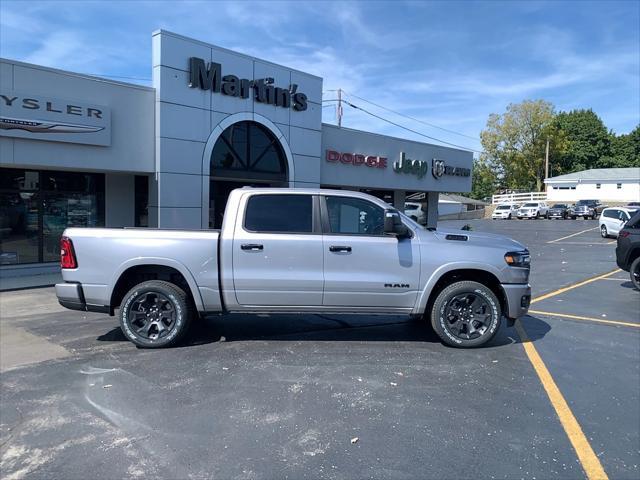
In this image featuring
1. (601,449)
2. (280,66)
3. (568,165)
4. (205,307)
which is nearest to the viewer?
(601,449)

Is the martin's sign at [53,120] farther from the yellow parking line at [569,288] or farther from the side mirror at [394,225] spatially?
the yellow parking line at [569,288]

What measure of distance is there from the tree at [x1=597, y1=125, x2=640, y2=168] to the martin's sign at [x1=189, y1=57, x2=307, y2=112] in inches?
2815

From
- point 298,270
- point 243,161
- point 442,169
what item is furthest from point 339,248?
point 442,169

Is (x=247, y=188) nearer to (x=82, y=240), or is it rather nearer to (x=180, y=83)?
(x=82, y=240)

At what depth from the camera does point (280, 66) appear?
52.5 feet

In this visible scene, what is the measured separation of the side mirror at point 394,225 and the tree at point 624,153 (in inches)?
3140

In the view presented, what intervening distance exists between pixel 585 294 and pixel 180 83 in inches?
425

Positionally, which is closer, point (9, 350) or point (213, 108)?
point (9, 350)

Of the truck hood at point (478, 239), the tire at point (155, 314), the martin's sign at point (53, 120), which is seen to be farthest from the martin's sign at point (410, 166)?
the tire at point (155, 314)

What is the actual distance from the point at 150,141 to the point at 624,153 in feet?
260

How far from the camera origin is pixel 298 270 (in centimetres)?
607

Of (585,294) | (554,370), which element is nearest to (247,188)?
(554,370)

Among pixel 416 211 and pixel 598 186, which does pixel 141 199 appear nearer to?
pixel 416 211

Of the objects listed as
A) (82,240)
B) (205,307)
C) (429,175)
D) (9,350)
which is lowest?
(9,350)
